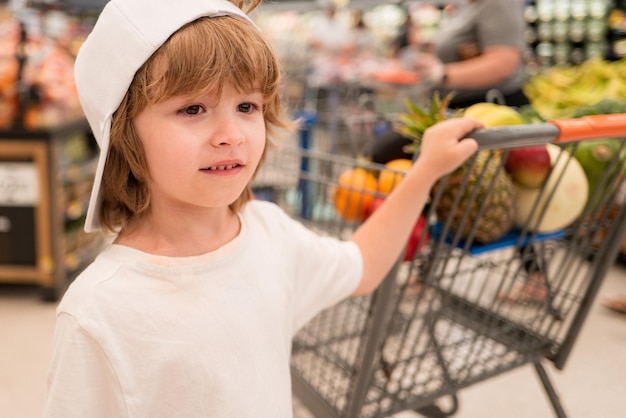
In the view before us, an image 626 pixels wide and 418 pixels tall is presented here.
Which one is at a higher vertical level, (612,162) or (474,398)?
(612,162)

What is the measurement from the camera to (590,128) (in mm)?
1138

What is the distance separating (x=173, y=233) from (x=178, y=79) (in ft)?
0.88

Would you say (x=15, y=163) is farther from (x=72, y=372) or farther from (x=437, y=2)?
(x=437, y=2)

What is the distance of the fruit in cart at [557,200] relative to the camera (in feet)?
4.19

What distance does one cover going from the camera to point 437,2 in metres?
5.91

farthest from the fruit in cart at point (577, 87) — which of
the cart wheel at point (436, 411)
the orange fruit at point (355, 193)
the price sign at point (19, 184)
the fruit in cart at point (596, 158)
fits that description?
the price sign at point (19, 184)

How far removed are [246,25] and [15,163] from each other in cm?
217

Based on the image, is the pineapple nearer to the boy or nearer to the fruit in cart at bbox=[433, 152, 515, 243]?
the fruit in cart at bbox=[433, 152, 515, 243]

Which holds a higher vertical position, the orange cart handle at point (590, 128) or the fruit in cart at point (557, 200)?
the orange cart handle at point (590, 128)

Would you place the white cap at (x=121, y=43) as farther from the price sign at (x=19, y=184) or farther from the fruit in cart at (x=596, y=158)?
the price sign at (x=19, y=184)

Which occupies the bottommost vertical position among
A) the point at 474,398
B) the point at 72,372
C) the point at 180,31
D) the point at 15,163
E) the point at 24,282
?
the point at 24,282

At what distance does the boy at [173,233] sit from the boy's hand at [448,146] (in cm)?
1

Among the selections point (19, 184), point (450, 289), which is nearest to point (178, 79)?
point (450, 289)

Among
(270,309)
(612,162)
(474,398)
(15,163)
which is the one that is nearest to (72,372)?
(270,309)
